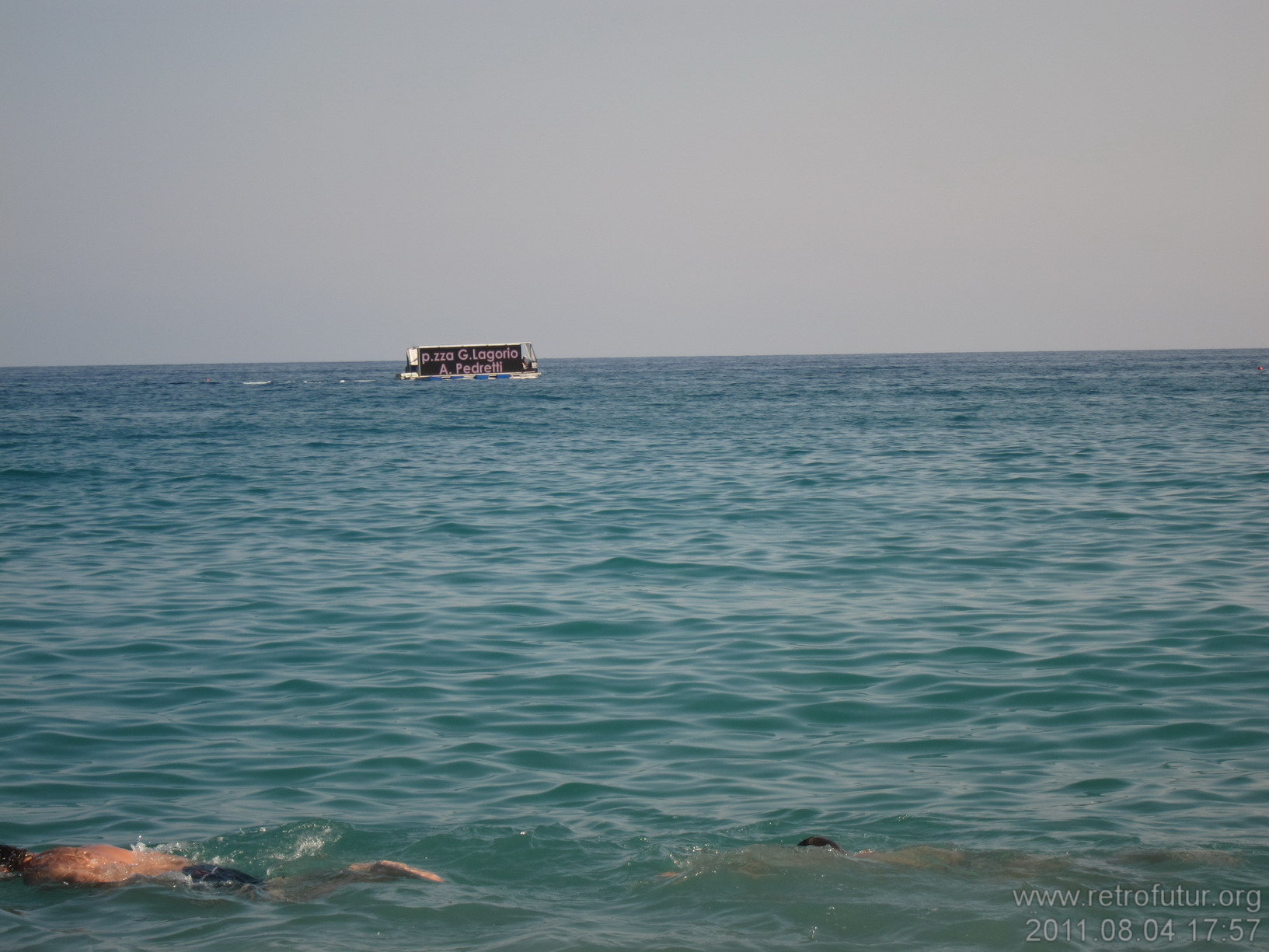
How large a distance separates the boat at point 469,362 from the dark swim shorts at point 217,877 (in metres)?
76.9

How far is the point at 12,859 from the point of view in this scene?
6.07 meters

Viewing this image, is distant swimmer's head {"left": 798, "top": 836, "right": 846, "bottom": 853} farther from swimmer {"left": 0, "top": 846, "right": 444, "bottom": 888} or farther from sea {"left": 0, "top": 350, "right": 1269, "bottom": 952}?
swimmer {"left": 0, "top": 846, "right": 444, "bottom": 888}

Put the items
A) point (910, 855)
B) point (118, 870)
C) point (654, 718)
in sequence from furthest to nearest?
point (654, 718) → point (910, 855) → point (118, 870)

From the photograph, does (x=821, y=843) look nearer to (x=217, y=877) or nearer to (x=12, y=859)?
(x=217, y=877)

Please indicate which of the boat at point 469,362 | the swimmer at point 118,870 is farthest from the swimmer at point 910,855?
the boat at point 469,362

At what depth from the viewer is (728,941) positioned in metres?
5.40

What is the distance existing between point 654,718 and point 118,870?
13.4 ft

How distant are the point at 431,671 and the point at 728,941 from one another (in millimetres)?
5224

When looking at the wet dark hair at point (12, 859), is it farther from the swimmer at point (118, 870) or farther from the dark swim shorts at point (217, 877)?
the dark swim shorts at point (217, 877)

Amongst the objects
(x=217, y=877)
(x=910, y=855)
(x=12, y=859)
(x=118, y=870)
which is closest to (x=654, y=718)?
(x=910, y=855)

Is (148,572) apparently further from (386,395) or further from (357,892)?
(386,395)

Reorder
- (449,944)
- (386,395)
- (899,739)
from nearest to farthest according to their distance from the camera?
(449,944) < (899,739) < (386,395)

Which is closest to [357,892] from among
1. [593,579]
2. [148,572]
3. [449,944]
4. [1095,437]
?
[449,944]

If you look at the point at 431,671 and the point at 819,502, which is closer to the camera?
the point at 431,671
